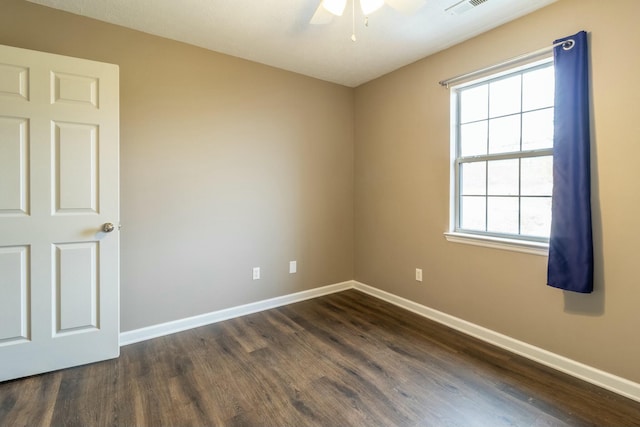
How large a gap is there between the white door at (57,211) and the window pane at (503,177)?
2.88 m

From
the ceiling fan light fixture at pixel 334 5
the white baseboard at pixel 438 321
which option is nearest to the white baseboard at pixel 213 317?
the white baseboard at pixel 438 321

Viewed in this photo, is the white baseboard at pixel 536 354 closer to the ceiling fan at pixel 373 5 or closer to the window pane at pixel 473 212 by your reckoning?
the window pane at pixel 473 212

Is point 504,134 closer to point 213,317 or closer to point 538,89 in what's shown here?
point 538,89

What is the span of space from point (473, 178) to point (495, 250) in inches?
25.3

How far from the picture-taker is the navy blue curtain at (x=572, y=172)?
189 cm

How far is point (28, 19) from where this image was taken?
2.09 m

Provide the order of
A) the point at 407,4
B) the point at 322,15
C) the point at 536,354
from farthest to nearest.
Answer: the point at 536,354, the point at 322,15, the point at 407,4

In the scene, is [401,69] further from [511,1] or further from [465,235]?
[465,235]

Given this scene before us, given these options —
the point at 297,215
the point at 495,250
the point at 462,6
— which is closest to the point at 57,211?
the point at 297,215

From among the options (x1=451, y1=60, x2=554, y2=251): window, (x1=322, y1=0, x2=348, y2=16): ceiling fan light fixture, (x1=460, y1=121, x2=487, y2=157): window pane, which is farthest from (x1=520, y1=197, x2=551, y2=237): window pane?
(x1=322, y1=0, x2=348, y2=16): ceiling fan light fixture

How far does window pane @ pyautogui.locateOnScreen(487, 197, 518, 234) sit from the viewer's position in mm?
2367

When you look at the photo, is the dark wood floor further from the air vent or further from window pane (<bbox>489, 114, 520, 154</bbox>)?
the air vent

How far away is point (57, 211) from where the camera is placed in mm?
2029

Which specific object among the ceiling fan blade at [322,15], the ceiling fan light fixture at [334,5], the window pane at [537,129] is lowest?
the window pane at [537,129]
